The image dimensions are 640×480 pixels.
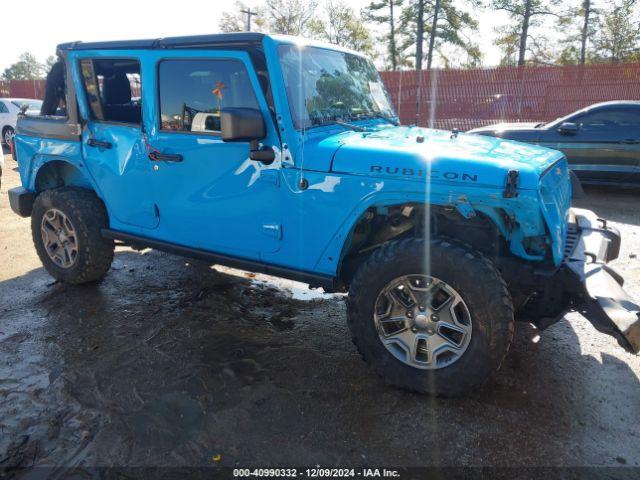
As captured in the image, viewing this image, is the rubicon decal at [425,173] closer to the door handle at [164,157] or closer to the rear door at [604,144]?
the door handle at [164,157]

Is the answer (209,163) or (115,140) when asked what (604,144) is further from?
(115,140)

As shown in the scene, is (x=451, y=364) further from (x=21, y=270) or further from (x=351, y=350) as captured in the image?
(x=21, y=270)

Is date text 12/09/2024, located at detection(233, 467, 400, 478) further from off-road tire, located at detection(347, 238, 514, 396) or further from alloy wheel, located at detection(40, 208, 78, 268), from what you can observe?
alloy wheel, located at detection(40, 208, 78, 268)

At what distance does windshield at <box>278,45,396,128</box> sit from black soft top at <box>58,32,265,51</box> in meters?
0.24

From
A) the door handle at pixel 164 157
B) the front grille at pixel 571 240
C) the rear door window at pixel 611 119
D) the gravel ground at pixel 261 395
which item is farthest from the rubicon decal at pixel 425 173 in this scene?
the rear door window at pixel 611 119

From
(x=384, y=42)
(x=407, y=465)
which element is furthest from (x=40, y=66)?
(x=407, y=465)

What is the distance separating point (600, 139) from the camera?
7.77 meters

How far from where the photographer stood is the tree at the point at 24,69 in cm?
5966

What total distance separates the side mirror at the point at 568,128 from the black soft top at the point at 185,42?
627 centimetres

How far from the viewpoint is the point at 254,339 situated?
363 cm

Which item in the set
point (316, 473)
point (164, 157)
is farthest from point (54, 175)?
point (316, 473)

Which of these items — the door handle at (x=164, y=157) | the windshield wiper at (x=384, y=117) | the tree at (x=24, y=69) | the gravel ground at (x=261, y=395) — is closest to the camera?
the gravel ground at (x=261, y=395)

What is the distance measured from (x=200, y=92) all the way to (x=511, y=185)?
2209 mm

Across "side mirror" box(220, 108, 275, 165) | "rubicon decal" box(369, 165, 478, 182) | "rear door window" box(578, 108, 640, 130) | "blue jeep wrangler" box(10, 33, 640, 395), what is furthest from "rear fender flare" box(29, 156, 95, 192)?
"rear door window" box(578, 108, 640, 130)
